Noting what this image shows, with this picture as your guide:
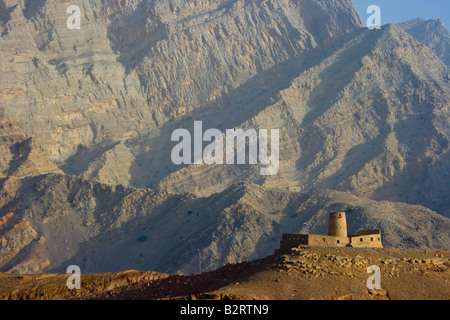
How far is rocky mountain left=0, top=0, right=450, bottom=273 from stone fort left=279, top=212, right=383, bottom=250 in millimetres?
32937

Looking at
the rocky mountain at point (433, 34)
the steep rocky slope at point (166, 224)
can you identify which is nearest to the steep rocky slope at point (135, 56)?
the steep rocky slope at point (166, 224)

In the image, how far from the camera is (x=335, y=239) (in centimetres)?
3269

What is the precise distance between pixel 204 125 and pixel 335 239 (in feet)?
280

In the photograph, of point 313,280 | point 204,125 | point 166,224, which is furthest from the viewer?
point 204,125

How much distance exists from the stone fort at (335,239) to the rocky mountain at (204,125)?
32.9 metres

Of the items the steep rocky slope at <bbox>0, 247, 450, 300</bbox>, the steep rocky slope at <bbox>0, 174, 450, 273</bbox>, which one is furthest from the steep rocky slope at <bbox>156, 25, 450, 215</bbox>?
the steep rocky slope at <bbox>0, 247, 450, 300</bbox>

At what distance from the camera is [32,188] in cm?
9019

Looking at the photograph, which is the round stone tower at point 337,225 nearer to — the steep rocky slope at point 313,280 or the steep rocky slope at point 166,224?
the steep rocky slope at point 313,280

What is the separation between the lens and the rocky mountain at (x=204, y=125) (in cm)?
7700

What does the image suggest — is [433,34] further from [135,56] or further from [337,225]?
[337,225]

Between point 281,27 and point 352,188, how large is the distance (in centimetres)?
4433

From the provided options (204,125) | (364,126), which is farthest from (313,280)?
(204,125)

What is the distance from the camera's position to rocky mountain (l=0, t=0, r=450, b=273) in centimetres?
7700
